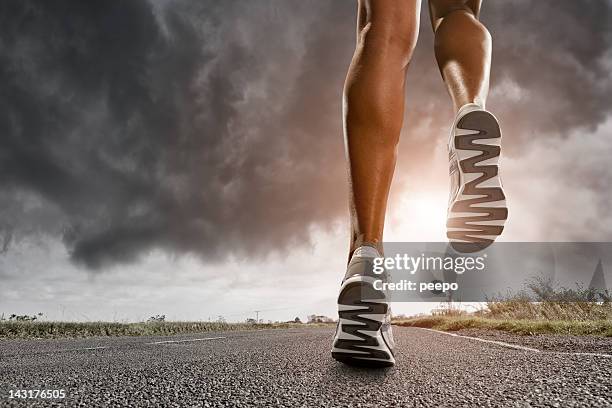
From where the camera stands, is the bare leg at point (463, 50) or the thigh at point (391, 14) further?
the bare leg at point (463, 50)

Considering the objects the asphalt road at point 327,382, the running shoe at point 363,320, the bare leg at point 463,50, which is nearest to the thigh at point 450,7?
the bare leg at point 463,50

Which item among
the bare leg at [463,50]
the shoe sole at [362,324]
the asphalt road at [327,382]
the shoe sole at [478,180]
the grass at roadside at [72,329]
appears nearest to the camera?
the asphalt road at [327,382]

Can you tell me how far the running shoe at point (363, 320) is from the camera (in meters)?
1.65

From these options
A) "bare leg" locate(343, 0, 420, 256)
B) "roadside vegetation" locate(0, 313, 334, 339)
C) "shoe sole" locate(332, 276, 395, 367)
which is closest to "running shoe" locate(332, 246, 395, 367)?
"shoe sole" locate(332, 276, 395, 367)

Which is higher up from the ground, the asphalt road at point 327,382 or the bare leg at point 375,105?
the bare leg at point 375,105

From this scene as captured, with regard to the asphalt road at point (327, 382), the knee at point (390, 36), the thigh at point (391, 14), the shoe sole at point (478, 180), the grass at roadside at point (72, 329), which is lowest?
the asphalt road at point (327, 382)

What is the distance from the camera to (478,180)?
2004 mm

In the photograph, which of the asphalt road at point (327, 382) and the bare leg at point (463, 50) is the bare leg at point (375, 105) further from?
the asphalt road at point (327, 382)

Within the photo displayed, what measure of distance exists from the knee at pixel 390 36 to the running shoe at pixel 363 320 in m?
0.88

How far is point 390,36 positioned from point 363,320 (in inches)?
44.4

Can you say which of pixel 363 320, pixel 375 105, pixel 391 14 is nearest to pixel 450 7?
pixel 391 14

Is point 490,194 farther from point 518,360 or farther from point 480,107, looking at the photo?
point 518,360

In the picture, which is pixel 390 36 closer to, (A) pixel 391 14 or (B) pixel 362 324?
(A) pixel 391 14

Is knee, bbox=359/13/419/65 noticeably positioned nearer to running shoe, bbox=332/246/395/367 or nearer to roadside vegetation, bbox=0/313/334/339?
running shoe, bbox=332/246/395/367
